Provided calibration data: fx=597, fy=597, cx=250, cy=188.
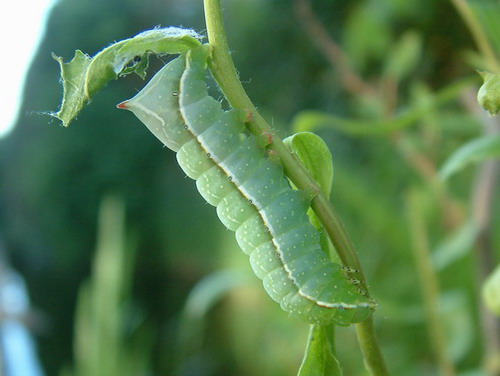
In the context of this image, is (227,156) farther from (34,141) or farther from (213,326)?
(34,141)

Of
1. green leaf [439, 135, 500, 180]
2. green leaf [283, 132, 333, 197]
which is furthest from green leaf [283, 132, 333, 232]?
green leaf [439, 135, 500, 180]

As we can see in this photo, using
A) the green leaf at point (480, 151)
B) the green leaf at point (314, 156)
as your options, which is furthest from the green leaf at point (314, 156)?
the green leaf at point (480, 151)

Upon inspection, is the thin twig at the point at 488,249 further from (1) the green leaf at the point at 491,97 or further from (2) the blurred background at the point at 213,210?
(1) the green leaf at the point at 491,97

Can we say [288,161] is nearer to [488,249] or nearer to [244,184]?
[244,184]

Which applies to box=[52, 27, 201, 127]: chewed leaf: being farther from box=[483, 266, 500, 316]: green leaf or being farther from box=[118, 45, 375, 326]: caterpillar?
box=[483, 266, 500, 316]: green leaf

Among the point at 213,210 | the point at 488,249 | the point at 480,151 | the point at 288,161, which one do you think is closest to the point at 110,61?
the point at 288,161

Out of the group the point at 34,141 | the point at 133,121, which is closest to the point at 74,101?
the point at 133,121
